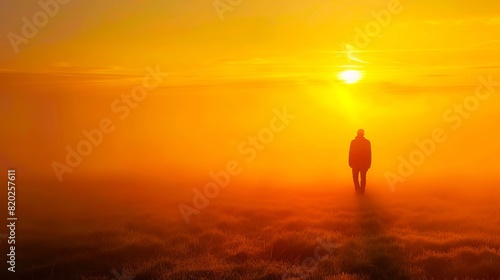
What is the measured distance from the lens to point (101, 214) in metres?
13.7

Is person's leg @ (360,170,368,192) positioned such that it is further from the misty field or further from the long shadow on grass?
the long shadow on grass

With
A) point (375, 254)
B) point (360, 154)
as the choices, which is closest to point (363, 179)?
point (360, 154)

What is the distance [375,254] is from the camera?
9.81 metres

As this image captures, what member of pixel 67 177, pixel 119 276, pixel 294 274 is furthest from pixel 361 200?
pixel 67 177

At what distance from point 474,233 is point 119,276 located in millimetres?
7157

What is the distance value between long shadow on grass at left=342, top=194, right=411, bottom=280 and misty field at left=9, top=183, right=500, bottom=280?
0.02 m

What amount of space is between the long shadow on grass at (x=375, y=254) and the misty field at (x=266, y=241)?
19 millimetres

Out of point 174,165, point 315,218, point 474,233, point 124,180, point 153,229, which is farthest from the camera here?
point 174,165

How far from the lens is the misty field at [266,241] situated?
9.06 m

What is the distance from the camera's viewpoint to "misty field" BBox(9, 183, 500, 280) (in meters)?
9.06

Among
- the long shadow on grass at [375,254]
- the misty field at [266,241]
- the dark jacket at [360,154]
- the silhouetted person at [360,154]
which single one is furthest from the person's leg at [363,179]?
the long shadow on grass at [375,254]

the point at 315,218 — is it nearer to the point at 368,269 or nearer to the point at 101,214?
the point at 368,269

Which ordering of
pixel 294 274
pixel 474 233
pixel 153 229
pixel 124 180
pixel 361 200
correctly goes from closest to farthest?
pixel 294 274, pixel 474 233, pixel 153 229, pixel 361 200, pixel 124 180

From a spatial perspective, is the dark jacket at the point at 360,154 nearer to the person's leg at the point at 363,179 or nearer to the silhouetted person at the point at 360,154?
the silhouetted person at the point at 360,154
